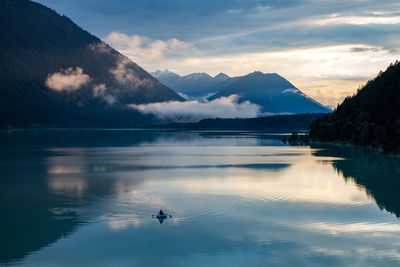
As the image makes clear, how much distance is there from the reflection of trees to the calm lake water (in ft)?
0.60

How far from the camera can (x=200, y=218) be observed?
132 ft

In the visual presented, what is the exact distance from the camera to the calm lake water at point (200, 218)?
3057 cm

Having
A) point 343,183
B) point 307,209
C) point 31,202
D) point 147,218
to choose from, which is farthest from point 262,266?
point 343,183

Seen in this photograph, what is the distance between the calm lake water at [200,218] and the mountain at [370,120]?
44.3 meters

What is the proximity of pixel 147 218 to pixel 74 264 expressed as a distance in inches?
452

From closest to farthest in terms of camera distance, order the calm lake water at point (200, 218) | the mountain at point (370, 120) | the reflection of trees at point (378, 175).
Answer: the calm lake water at point (200, 218) < the reflection of trees at point (378, 175) < the mountain at point (370, 120)

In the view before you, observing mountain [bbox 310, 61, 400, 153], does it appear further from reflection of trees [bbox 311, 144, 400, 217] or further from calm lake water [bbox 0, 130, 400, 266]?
calm lake water [bbox 0, 130, 400, 266]

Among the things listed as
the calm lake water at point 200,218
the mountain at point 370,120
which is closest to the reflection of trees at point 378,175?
the calm lake water at point 200,218

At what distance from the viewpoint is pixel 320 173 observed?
2891 inches

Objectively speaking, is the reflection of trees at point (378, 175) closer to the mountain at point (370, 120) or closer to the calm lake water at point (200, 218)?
the calm lake water at point (200, 218)

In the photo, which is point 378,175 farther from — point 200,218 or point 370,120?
point 370,120

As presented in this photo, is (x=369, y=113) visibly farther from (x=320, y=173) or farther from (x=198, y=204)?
(x=198, y=204)

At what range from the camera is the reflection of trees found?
4866 cm

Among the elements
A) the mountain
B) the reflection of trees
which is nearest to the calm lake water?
the reflection of trees
